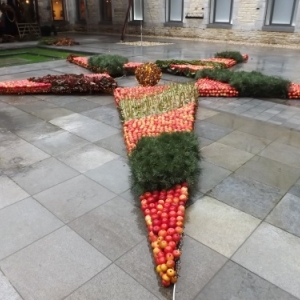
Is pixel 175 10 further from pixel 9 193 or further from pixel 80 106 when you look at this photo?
pixel 9 193

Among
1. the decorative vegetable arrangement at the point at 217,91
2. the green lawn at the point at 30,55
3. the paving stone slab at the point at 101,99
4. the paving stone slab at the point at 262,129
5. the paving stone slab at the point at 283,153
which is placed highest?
the decorative vegetable arrangement at the point at 217,91

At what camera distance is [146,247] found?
3.12 metres

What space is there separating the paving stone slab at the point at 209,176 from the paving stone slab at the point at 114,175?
3.27ft

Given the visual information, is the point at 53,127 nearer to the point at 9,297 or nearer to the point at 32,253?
the point at 32,253

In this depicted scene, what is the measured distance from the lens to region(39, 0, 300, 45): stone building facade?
57.8 feet

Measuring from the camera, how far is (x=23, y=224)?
3.44 meters

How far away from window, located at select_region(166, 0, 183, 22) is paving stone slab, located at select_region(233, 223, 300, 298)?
20944 millimetres

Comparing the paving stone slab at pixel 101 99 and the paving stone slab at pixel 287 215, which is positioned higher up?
the paving stone slab at pixel 287 215

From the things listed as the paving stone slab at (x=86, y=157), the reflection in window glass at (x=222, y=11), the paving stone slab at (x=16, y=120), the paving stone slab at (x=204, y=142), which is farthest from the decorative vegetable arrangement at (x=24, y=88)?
the reflection in window glass at (x=222, y=11)

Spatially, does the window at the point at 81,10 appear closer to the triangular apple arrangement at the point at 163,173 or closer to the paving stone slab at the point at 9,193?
the triangular apple arrangement at the point at 163,173

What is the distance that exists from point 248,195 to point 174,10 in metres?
20.7

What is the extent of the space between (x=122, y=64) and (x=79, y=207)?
26.0 ft

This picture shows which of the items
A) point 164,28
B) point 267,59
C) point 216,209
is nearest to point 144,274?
point 216,209

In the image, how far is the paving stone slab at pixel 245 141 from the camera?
5.28 metres
